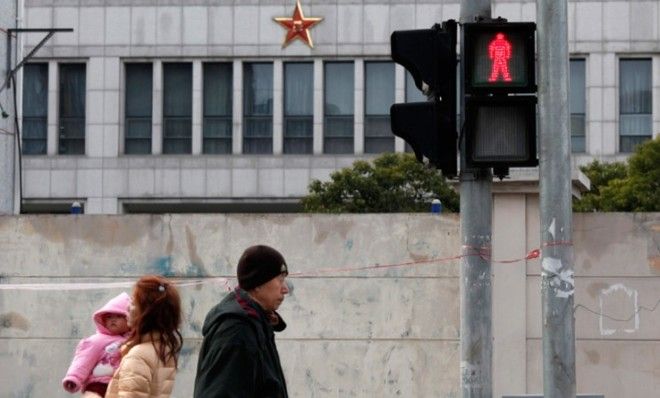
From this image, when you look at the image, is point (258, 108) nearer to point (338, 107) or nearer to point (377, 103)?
point (338, 107)

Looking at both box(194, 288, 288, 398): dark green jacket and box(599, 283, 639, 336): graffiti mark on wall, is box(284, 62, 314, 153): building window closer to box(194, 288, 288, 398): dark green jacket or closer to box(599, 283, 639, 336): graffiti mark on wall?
box(599, 283, 639, 336): graffiti mark on wall

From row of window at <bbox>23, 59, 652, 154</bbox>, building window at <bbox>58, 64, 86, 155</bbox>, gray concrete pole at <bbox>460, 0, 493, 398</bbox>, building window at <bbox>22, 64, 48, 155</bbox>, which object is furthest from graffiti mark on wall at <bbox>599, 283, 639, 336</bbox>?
building window at <bbox>58, 64, 86, 155</bbox>

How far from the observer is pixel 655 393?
46.3 ft

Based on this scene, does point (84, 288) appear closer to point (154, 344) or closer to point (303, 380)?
point (303, 380)

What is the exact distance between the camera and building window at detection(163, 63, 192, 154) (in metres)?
51.9

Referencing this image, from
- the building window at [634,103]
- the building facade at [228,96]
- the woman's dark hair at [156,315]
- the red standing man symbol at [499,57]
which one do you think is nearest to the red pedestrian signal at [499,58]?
the red standing man symbol at [499,57]

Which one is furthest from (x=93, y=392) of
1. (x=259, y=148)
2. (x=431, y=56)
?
(x=259, y=148)

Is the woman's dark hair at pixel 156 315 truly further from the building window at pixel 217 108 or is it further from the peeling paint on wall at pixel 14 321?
the building window at pixel 217 108

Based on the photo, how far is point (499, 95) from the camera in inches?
346

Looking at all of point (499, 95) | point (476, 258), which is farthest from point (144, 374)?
point (499, 95)

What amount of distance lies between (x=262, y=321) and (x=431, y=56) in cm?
317

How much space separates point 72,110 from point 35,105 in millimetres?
1344

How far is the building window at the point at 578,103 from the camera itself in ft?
168

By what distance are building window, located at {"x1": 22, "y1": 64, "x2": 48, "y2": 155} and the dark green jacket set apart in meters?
46.7
